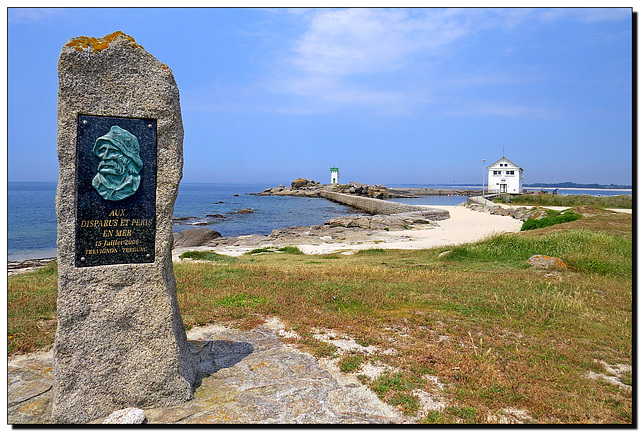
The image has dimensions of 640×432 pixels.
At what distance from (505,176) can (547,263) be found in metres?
66.1

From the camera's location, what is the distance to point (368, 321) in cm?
727

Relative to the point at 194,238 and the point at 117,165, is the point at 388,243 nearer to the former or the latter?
the point at 194,238

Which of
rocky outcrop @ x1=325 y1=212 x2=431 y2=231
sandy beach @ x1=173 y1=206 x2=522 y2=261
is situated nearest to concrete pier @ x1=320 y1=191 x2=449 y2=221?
rocky outcrop @ x1=325 y1=212 x2=431 y2=231

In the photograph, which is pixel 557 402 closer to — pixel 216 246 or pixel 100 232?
pixel 100 232

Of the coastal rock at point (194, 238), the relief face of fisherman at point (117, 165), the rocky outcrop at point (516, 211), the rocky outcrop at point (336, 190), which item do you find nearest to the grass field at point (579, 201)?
the rocky outcrop at point (516, 211)

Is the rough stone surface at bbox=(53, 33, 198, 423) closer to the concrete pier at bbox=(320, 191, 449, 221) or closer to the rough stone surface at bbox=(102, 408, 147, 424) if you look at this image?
the rough stone surface at bbox=(102, 408, 147, 424)

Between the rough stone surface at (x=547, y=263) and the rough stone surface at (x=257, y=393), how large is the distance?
944cm

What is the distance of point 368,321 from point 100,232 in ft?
15.3

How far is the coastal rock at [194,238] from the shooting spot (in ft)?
93.4

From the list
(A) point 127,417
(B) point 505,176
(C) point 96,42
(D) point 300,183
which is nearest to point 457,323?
(A) point 127,417

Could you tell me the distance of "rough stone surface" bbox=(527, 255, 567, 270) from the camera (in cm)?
1205

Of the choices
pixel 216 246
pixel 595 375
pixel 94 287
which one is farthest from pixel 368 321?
pixel 216 246

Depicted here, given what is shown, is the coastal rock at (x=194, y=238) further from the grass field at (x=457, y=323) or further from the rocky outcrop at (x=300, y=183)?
the rocky outcrop at (x=300, y=183)

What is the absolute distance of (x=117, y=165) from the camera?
4660 mm
